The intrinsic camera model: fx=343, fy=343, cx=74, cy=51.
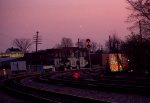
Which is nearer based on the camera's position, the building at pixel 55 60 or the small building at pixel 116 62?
the small building at pixel 116 62

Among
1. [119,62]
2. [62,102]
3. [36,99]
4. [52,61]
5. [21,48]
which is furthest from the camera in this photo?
[21,48]

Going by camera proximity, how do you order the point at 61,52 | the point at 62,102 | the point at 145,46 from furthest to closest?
the point at 61,52, the point at 145,46, the point at 62,102

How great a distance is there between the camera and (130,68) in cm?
4869

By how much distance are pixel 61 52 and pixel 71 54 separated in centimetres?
680

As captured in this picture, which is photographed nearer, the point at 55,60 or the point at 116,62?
the point at 116,62

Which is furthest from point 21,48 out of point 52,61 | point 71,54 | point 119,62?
point 119,62

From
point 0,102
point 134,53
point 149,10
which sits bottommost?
point 0,102

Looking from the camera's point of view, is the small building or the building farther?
the building

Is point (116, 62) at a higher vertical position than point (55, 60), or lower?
lower

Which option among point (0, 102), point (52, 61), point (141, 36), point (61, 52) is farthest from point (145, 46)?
point (61, 52)

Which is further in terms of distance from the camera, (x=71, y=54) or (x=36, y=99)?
(x=71, y=54)

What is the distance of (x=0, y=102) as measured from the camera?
1978cm

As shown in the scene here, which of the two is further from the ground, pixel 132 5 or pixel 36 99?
pixel 132 5

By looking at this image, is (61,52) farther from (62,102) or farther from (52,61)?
(62,102)
